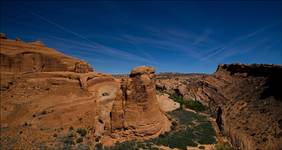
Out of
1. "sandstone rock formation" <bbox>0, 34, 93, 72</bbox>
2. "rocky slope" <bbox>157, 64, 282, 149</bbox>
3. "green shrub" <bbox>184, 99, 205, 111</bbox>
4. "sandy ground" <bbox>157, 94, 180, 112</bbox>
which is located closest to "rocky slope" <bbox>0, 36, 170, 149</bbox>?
"sandstone rock formation" <bbox>0, 34, 93, 72</bbox>

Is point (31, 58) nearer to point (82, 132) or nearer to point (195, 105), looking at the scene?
point (82, 132)

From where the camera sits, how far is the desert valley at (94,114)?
21.1 meters

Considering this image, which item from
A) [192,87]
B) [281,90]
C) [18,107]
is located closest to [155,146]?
[18,107]

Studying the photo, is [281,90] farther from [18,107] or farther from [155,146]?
[18,107]

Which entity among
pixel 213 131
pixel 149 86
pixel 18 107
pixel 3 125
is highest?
pixel 149 86

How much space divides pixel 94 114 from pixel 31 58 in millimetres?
11504

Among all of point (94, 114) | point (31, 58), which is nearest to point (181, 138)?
point (94, 114)

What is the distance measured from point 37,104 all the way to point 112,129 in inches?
311

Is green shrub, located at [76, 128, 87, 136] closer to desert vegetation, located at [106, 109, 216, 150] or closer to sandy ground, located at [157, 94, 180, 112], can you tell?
desert vegetation, located at [106, 109, 216, 150]

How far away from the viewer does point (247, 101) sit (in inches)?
1356

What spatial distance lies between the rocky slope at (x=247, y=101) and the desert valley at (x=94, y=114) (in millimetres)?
140

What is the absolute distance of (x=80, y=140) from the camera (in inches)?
805

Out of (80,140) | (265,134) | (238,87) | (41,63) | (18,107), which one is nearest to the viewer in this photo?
(80,140)

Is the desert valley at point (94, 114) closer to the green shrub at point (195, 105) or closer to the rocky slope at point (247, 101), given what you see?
the rocky slope at point (247, 101)
